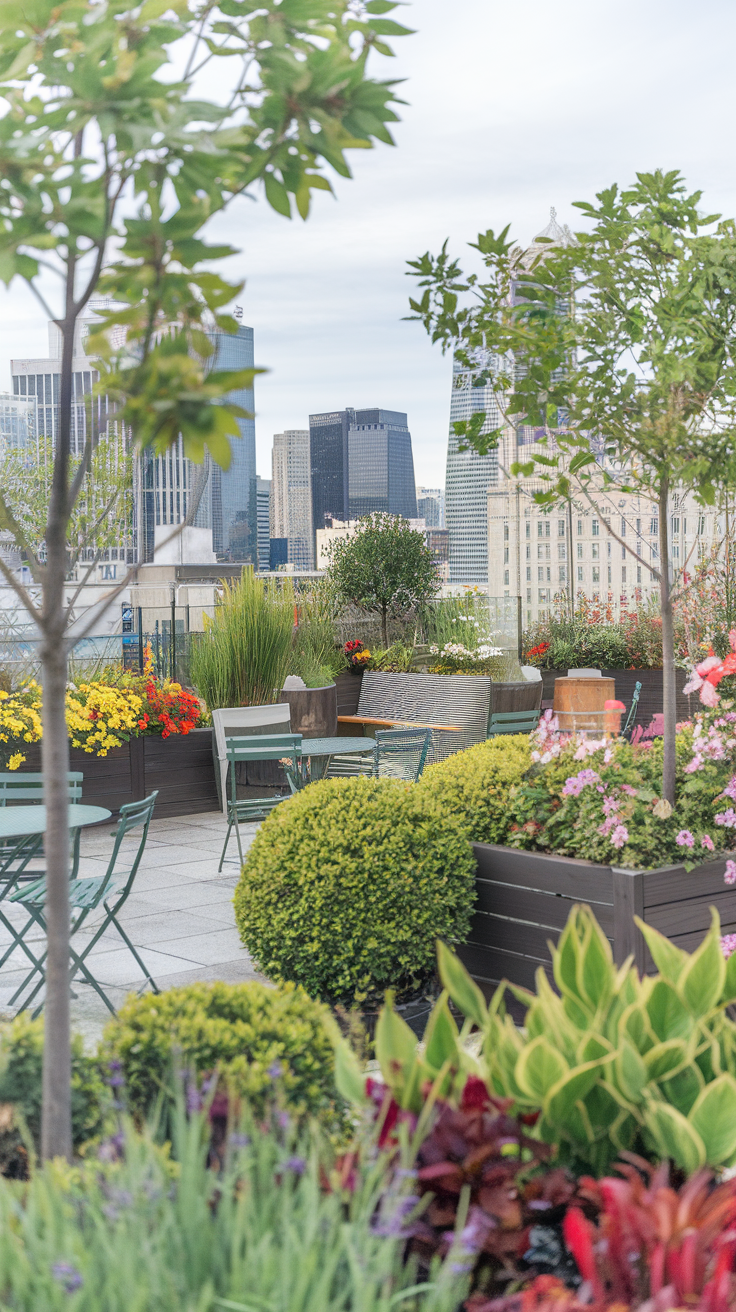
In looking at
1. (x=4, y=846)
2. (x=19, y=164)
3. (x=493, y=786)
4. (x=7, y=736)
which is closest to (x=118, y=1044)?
(x=19, y=164)

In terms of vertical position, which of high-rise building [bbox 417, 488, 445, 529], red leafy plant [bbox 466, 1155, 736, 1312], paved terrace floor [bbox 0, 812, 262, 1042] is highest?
high-rise building [bbox 417, 488, 445, 529]

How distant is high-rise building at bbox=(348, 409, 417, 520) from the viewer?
121938 millimetres

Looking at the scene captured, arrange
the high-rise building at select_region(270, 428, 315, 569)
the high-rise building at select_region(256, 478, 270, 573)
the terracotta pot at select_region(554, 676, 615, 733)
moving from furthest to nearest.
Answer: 1. the high-rise building at select_region(256, 478, 270, 573)
2. the high-rise building at select_region(270, 428, 315, 569)
3. the terracotta pot at select_region(554, 676, 615, 733)

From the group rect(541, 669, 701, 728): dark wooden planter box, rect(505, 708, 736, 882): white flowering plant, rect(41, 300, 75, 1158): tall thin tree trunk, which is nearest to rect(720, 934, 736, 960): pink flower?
rect(505, 708, 736, 882): white flowering plant

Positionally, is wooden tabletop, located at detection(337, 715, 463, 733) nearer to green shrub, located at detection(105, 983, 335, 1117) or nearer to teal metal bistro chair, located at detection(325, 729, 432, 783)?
teal metal bistro chair, located at detection(325, 729, 432, 783)

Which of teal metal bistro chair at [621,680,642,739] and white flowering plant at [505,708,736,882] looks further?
teal metal bistro chair at [621,680,642,739]

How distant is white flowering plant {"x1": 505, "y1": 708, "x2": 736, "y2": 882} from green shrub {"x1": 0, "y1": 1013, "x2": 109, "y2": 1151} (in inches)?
74.2

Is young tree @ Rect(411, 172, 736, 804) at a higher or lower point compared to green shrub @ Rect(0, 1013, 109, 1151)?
higher

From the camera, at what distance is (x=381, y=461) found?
124312mm

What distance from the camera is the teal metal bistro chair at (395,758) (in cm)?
578

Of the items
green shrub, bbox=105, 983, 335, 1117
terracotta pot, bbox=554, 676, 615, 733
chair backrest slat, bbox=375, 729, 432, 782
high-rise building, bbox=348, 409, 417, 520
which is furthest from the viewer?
high-rise building, bbox=348, 409, 417, 520

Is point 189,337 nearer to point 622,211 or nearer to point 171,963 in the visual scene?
point 622,211

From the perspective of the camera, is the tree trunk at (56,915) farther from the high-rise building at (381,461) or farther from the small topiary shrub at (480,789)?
the high-rise building at (381,461)

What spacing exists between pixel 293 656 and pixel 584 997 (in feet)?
25.4
